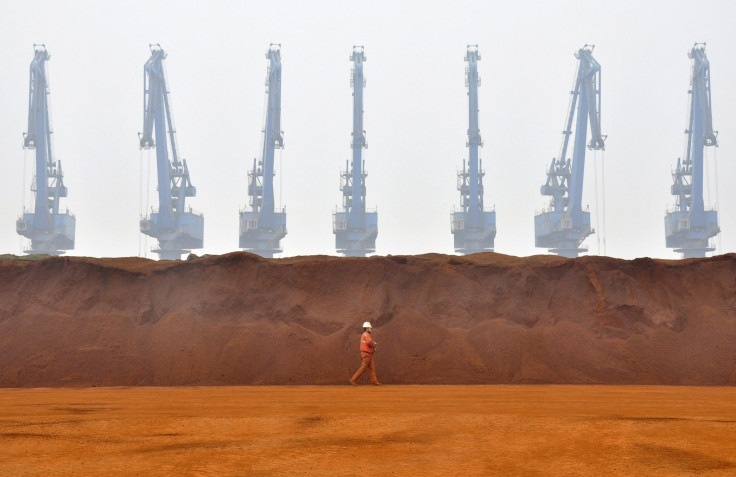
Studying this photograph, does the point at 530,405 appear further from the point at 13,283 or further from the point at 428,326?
the point at 13,283

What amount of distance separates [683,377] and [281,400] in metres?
11.9

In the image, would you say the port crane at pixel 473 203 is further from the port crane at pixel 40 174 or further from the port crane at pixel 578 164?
the port crane at pixel 40 174

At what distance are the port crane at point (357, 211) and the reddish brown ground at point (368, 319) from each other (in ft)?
140

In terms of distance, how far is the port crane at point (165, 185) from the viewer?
65.5 m

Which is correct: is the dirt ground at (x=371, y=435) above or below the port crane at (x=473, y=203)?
below

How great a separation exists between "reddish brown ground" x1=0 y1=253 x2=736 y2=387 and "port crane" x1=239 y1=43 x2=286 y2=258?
41.5 m

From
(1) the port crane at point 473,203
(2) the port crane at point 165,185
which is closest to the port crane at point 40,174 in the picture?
(2) the port crane at point 165,185

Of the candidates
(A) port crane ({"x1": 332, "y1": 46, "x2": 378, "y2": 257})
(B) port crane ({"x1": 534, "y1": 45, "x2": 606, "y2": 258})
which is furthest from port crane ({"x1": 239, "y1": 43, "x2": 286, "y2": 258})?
(B) port crane ({"x1": 534, "y1": 45, "x2": 606, "y2": 258})

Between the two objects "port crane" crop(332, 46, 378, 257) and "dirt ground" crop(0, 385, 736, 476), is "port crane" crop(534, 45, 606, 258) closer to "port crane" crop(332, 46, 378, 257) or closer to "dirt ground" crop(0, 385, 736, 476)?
"port crane" crop(332, 46, 378, 257)

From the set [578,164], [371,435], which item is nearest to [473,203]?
[578,164]

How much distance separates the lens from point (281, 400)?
13.3 metres

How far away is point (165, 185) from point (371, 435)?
59.8 m

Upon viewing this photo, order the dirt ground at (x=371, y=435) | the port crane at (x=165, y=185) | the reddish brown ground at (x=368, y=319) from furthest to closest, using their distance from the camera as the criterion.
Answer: the port crane at (x=165, y=185)
the reddish brown ground at (x=368, y=319)
the dirt ground at (x=371, y=435)

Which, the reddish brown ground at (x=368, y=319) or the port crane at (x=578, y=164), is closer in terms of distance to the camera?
the reddish brown ground at (x=368, y=319)
